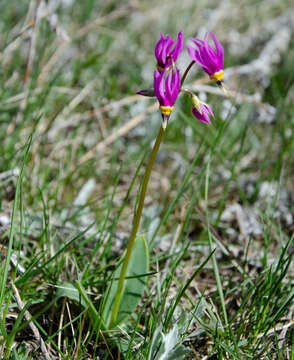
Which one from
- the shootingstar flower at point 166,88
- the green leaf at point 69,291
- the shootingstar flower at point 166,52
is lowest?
the green leaf at point 69,291

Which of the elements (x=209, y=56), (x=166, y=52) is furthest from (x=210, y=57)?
(x=166, y=52)

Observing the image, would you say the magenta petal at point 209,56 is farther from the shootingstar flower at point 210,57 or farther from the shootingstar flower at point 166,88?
the shootingstar flower at point 166,88

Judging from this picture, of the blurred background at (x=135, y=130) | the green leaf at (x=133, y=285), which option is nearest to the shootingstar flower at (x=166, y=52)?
the blurred background at (x=135, y=130)

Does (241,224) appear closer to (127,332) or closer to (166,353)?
(127,332)

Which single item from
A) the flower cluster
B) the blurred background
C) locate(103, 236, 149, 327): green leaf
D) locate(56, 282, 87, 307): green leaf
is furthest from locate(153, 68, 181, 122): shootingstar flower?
locate(56, 282, 87, 307): green leaf

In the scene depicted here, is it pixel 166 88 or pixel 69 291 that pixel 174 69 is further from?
pixel 69 291

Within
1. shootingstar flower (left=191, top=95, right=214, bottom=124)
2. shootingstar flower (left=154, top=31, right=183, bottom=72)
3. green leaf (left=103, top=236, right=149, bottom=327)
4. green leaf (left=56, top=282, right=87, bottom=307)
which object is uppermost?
shootingstar flower (left=154, top=31, right=183, bottom=72)

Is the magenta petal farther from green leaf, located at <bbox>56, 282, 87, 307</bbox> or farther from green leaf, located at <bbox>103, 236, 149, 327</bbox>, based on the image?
green leaf, located at <bbox>56, 282, 87, 307</bbox>
